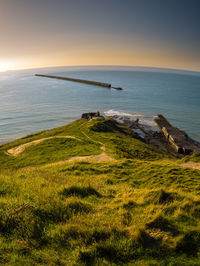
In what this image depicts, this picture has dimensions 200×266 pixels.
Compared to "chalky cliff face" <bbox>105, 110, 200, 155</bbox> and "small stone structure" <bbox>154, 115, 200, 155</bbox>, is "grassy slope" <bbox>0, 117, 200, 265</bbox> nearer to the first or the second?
"small stone structure" <bbox>154, 115, 200, 155</bbox>

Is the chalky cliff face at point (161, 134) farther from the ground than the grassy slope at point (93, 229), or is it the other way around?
the grassy slope at point (93, 229)

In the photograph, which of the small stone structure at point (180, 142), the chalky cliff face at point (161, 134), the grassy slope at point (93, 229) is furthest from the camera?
the chalky cliff face at point (161, 134)

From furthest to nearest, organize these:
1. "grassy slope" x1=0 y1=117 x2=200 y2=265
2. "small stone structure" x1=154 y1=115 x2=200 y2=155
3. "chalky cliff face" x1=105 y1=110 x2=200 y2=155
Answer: "chalky cliff face" x1=105 y1=110 x2=200 y2=155 → "small stone structure" x1=154 y1=115 x2=200 y2=155 → "grassy slope" x1=0 y1=117 x2=200 y2=265

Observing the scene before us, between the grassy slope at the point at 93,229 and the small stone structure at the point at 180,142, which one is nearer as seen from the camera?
the grassy slope at the point at 93,229

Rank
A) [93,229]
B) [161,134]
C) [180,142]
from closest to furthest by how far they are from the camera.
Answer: [93,229]
[180,142]
[161,134]

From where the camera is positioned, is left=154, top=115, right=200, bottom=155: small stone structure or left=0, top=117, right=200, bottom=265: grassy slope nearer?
left=0, top=117, right=200, bottom=265: grassy slope

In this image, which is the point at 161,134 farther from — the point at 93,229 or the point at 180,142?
the point at 93,229

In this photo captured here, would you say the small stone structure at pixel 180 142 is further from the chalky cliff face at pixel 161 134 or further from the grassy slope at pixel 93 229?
the grassy slope at pixel 93 229

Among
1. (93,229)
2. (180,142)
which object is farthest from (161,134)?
(93,229)

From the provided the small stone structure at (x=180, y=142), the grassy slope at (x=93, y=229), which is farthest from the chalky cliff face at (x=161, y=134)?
the grassy slope at (x=93, y=229)

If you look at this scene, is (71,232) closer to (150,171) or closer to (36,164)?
(150,171)

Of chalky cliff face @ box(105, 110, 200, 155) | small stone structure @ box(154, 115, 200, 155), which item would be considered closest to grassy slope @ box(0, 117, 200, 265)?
small stone structure @ box(154, 115, 200, 155)

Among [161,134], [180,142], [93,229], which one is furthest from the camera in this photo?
[161,134]

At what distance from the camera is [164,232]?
5.27 metres
